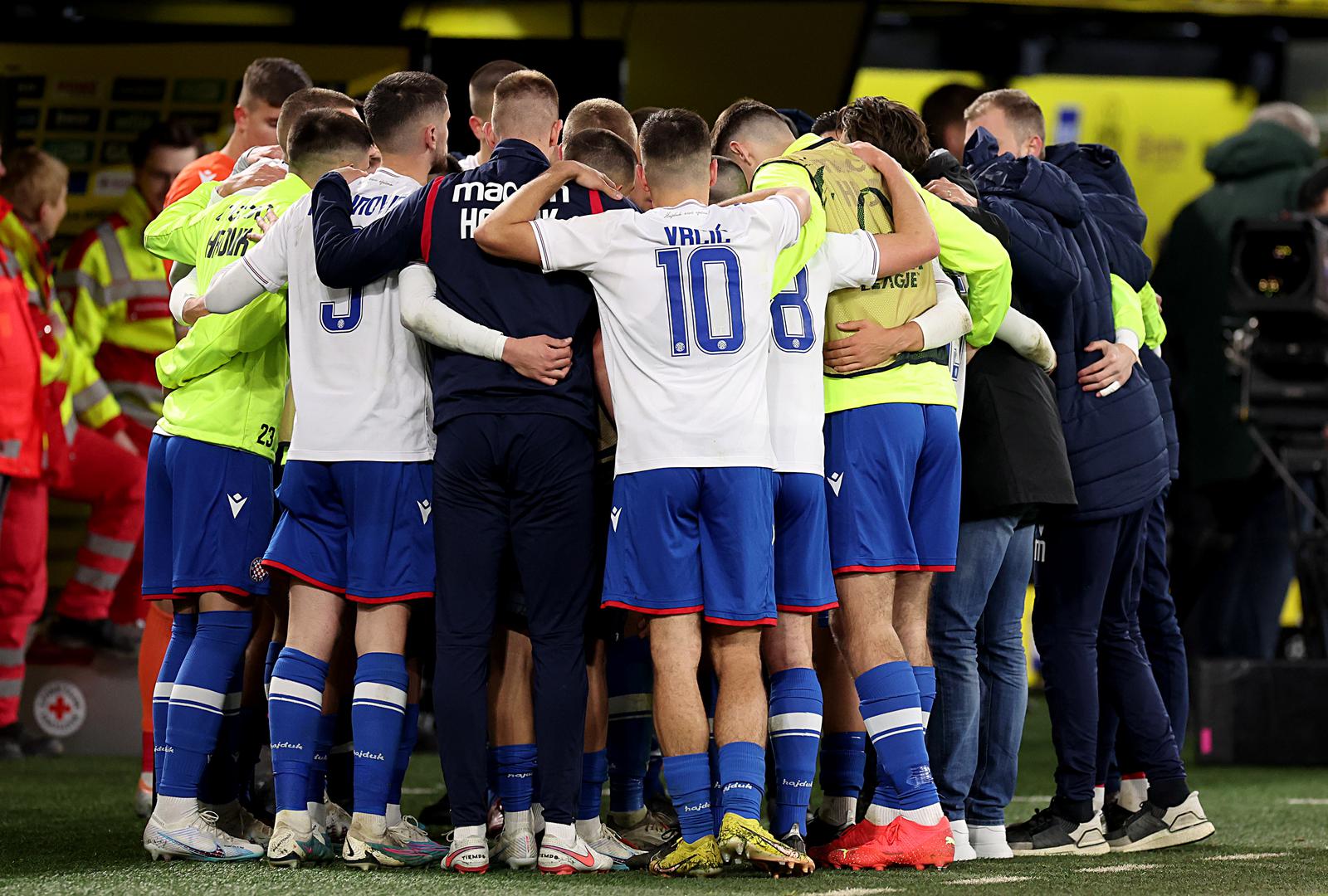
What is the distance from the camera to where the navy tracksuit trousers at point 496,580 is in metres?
4.41

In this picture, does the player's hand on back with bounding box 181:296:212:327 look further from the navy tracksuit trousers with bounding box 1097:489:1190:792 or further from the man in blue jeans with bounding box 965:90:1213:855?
the navy tracksuit trousers with bounding box 1097:489:1190:792

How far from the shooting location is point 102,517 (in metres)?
7.97

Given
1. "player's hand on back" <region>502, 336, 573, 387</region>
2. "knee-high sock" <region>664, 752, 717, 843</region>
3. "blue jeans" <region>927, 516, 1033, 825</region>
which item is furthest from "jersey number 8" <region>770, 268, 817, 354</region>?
"knee-high sock" <region>664, 752, 717, 843</region>

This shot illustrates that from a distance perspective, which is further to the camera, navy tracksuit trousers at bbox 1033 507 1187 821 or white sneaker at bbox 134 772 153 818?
white sneaker at bbox 134 772 153 818

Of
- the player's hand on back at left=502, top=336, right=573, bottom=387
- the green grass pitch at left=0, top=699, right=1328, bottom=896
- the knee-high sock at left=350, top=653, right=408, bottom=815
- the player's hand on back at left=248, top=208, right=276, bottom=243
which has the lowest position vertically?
the green grass pitch at left=0, top=699, right=1328, bottom=896

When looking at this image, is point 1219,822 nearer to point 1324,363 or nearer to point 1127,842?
point 1127,842

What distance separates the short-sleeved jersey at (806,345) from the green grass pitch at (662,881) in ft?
3.43

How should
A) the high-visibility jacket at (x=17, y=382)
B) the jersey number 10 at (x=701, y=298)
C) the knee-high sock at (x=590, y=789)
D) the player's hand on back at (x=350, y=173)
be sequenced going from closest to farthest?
the jersey number 10 at (x=701, y=298), the knee-high sock at (x=590, y=789), the player's hand on back at (x=350, y=173), the high-visibility jacket at (x=17, y=382)

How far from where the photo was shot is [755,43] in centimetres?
869

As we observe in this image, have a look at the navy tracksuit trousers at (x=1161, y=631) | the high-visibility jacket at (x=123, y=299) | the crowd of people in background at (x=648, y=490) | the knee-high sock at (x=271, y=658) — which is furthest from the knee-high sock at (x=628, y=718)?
the high-visibility jacket at (x=123, y=299)

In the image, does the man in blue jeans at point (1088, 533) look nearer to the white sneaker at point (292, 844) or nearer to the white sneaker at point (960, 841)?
the white sneaker at point (960, 841)

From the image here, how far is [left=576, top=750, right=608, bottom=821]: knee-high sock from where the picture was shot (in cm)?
466

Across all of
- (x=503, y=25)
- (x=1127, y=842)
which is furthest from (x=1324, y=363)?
(x=503, y=25)

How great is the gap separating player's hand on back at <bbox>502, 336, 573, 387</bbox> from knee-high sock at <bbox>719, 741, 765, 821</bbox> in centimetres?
100
